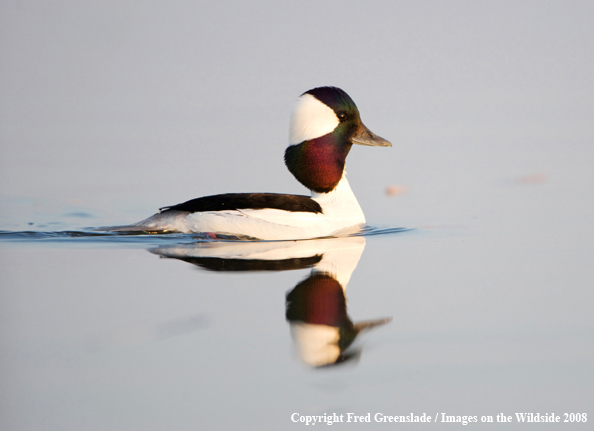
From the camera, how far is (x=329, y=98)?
25.4 feet

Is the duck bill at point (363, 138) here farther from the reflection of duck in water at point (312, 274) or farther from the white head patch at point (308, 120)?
the reflection of duck in water at point (312, 274)

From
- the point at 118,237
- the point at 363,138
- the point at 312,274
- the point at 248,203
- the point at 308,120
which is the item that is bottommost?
the point at 312,274

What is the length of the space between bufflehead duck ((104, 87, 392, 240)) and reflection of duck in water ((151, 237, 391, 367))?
220 millimetres

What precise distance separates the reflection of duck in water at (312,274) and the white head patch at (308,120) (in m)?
1.20

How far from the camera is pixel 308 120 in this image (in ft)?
25.1

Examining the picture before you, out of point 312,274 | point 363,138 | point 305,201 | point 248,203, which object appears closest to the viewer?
point 312,274

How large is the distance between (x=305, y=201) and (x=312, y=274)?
77.0 inches

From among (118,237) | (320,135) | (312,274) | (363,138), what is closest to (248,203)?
(320,135)

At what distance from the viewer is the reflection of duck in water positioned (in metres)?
4.29

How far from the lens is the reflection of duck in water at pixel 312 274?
4293mm

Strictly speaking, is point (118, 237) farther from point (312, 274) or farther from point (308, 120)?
point (312, 274)

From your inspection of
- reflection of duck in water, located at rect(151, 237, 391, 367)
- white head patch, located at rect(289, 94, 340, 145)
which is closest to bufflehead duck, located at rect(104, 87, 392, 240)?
white head patch, located at rect(289, 94, 340, 145)

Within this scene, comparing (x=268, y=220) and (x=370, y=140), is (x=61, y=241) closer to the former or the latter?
(x=268, y=220)

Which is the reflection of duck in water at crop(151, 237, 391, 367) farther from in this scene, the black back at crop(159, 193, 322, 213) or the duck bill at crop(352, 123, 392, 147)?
the duck bill at crop(352, 123, 392, 147)
